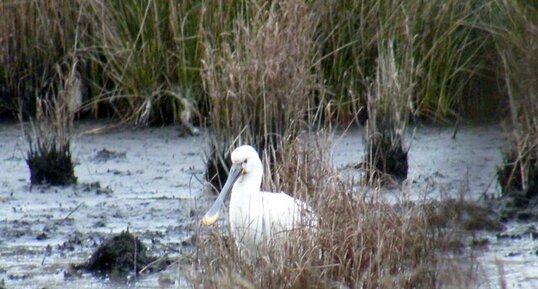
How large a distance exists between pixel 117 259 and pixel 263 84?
1.53 meters

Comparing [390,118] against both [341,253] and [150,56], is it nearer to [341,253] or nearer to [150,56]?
[150,56]

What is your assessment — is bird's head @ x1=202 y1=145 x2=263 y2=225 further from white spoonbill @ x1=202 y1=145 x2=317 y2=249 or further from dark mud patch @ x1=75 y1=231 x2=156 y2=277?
dark mud patch @ x1=75 y1=231 x2=156 y2=277

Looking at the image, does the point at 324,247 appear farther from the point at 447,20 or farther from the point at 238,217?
the point at 447,20

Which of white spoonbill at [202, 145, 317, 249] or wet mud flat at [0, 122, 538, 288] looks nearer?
white spoonbill at [202, 145, 317, 249]

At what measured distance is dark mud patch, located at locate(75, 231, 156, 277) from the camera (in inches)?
259

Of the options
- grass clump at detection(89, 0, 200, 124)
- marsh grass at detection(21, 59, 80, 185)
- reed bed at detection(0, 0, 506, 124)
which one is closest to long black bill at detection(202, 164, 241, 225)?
marsh grass at detection(21, 59, 80, 185)

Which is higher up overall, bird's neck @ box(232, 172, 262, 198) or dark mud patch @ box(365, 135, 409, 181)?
bird's neck @ box(232, 172, 262, 198)

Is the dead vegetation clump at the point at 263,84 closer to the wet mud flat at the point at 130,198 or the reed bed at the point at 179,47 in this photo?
the wet mud flat at the point at 130,198

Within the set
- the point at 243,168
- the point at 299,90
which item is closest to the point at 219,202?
the point at 243,168

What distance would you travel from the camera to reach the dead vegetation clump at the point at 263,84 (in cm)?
757

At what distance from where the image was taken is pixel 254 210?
18.7 ft

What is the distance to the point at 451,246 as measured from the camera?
2.72m

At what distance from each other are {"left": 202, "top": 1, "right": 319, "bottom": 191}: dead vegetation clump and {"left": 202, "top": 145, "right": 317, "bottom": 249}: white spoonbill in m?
0.91

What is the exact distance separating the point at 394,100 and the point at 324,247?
3.59 meters
